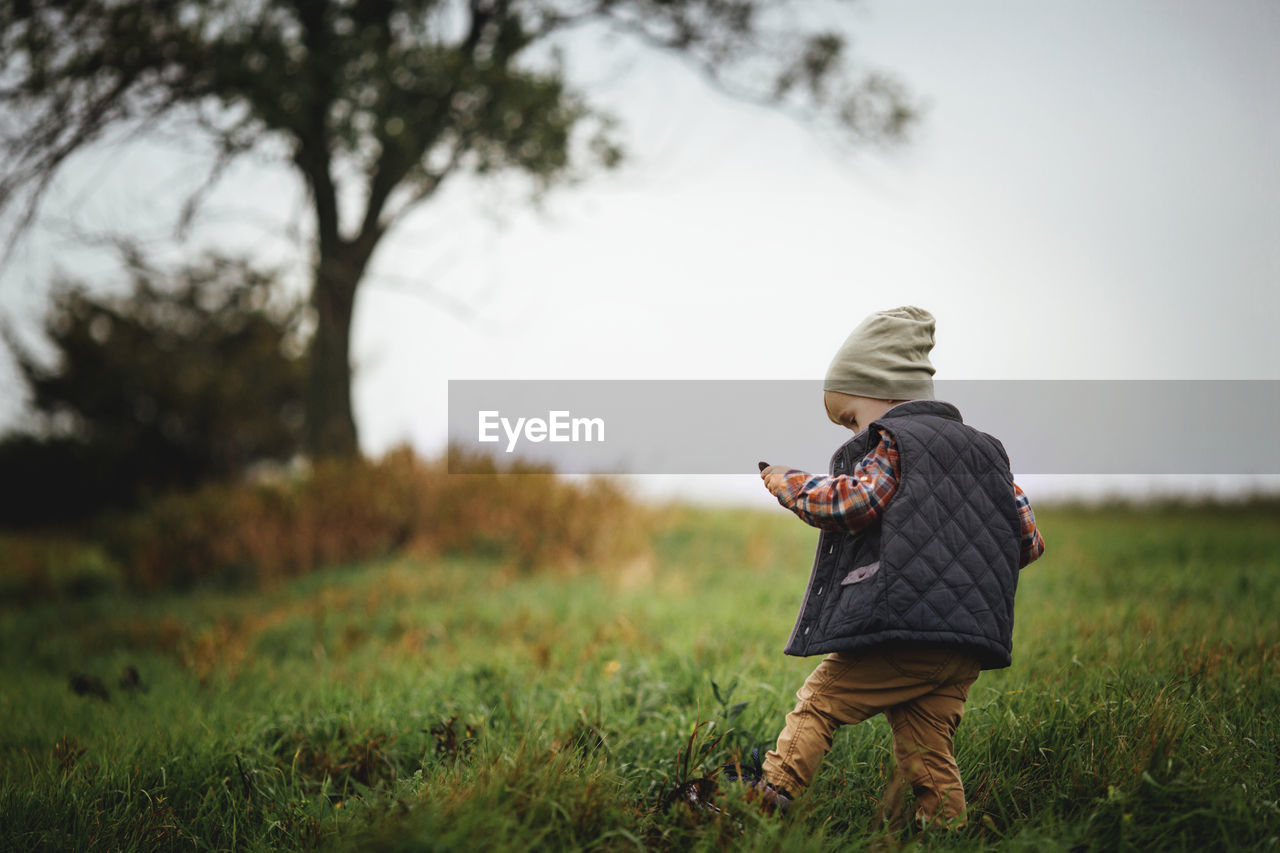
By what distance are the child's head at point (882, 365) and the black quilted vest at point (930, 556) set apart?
0.07 meters

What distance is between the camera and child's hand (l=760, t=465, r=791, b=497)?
2.51 metres

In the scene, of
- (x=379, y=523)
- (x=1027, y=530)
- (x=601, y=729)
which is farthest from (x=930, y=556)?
(x=379, y=523)

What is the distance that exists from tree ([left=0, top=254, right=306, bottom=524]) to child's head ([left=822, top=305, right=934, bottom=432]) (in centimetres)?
1985

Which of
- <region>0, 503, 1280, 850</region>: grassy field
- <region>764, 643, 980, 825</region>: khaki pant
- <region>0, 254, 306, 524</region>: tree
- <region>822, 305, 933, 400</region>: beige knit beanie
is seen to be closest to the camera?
<region>0, 503, 1280, 850</region>: grassy field

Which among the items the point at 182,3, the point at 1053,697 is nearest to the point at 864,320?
the point at 1053,697

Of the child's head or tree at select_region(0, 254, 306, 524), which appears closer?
the child's head

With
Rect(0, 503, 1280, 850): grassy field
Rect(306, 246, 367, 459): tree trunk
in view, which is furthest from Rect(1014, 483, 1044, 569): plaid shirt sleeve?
Rect(306, 246, 367, 459): tree trunk

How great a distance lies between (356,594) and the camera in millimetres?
7000

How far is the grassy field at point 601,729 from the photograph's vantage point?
7.50 feet

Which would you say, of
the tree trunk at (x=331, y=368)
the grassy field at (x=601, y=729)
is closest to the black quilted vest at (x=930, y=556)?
the grassy field at (x=601, y=729)

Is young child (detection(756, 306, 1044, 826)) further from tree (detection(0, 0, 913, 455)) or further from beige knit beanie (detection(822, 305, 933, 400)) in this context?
tree (detection(0, 0, 913, 455))

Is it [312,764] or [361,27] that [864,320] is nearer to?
[312,764]

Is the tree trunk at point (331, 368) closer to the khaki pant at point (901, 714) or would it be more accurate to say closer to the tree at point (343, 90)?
the tree at point (343, 90)

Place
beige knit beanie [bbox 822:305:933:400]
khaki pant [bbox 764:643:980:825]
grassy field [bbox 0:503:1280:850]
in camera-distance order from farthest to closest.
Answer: beige knit beanie [bbox 822:305:933:400] < khaki pant [bbox 764:643:980:825] < grassy field [bbox 0:503:1280:850]
